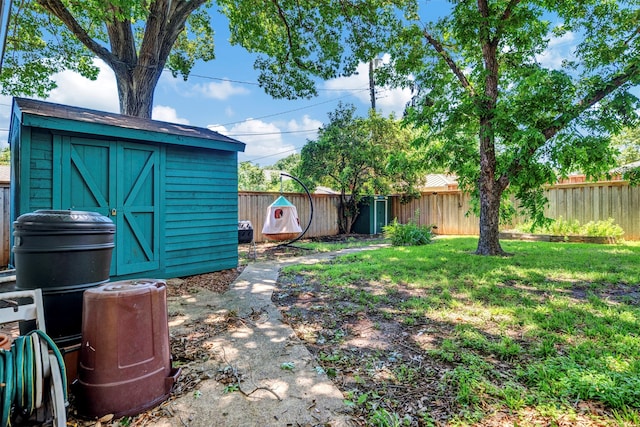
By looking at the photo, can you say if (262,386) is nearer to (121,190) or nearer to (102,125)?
(121,190)

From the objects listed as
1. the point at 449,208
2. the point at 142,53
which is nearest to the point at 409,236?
the point at 449,208

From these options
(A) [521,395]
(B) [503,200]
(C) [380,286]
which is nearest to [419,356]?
(A) [521,395]

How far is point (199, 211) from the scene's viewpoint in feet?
15.8

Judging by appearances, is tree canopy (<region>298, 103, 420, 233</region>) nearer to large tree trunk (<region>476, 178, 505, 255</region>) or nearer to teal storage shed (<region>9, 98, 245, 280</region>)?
large tree trunk (<region>476, 178, 505, 255</region>)

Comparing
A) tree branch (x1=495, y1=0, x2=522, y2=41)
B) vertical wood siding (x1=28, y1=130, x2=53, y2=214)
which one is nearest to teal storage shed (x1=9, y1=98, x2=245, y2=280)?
vertical wood siding (x1=28, y1=130, x2=53, y2=214)

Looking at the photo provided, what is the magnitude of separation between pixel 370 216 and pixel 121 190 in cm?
942

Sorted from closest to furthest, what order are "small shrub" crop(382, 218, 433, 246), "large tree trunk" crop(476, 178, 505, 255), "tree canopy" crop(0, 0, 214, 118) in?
"large tree trunk" crop(476, 178, 505, 255) < "tree canopy" crop(0, 0, 214, 118) < "small shrub" crop(382, 218, 433, 246)

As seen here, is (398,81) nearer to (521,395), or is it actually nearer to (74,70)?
(521,395)

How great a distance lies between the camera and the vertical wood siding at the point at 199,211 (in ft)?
14.7

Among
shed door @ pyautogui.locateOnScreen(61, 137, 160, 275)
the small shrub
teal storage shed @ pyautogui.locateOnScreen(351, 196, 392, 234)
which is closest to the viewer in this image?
shed door @ pyautogui.locateOnScreen(61, 137, 160, 275)

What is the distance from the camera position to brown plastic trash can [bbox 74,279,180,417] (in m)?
1.56

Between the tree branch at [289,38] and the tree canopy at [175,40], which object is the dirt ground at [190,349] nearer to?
the tree canopy at [175,40]

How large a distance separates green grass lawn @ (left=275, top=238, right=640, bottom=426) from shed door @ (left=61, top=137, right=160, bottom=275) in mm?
1973

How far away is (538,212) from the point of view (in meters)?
5.89
